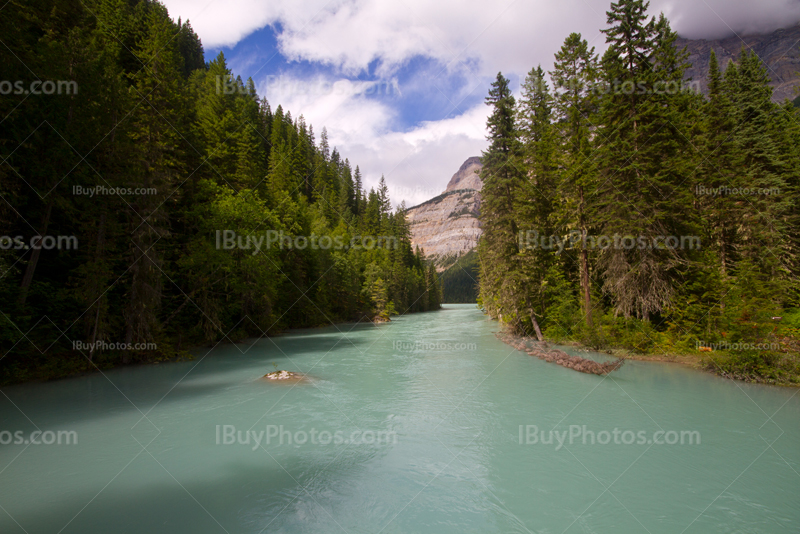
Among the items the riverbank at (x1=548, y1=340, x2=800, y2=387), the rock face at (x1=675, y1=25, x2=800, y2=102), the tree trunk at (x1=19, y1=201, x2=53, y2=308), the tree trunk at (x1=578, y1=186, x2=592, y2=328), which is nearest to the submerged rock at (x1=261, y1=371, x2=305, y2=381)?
the tree trunk at (x1=19, y1=201, x2=53, y2=308)

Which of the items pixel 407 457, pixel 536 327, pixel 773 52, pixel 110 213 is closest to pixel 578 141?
pixel 536 327

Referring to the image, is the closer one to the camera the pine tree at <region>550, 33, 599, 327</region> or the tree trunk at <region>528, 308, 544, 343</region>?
the pine tree at <region>550, 33, 599, 327</region>

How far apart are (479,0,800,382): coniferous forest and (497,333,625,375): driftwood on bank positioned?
1696 mm

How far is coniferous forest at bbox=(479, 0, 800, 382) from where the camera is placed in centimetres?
1559

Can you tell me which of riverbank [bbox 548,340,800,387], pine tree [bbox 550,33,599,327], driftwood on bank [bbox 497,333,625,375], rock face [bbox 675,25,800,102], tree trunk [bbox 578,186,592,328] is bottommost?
driftwood on bank [bbox 497,333,625,375]

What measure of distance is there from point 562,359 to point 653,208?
885 cm

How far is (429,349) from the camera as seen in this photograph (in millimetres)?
23453

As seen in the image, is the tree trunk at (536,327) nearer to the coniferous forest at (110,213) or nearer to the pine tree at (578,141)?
the pine tree at (578,141)

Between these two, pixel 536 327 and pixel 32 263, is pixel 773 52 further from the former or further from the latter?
pixel 32 263

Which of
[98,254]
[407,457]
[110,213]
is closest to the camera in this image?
[407,457]

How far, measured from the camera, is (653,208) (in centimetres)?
1661

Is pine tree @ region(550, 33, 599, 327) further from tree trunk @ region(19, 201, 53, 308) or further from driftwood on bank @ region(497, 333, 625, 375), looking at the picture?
tree trunk @ region(19, 201, 53, 308)

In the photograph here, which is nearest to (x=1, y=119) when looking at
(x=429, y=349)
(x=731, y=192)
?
(x=429, y=349)

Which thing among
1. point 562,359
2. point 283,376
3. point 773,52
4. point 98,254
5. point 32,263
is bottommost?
point 562,359
